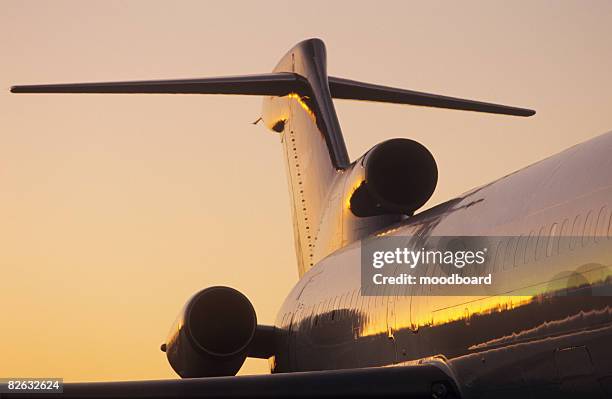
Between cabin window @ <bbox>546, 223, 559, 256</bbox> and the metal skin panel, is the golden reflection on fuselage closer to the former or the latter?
the metal skin panel

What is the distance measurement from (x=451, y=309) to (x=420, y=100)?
32.9 ft

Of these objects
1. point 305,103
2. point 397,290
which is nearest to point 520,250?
point 397,290

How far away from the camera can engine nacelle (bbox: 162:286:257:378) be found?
50.2 ft

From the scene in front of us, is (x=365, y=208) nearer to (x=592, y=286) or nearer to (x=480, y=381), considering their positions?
(x=480, y=381)

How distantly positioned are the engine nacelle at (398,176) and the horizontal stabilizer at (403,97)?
4.29m

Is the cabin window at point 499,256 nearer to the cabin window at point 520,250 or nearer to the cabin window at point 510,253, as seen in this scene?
the cabin window at point 510,253

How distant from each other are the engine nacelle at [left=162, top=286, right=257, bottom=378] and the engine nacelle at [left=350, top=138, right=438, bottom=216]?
2250 mm

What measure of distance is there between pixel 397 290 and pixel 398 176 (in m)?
3.97

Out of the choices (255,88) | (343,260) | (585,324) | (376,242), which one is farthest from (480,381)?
(255,88)

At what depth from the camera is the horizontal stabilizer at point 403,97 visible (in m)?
19.9

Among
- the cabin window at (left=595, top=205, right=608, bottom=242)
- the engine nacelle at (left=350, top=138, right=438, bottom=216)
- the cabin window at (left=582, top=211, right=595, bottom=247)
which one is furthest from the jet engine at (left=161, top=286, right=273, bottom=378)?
the cabin window at (left=595, top=205, right=608, bottom=242)

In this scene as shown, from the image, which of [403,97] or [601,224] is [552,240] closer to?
[601,224]

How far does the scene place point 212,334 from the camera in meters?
15.5

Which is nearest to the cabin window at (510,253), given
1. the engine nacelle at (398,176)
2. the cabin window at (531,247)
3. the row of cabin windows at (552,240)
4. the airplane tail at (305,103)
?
the row of cabin windows at (552,240)
